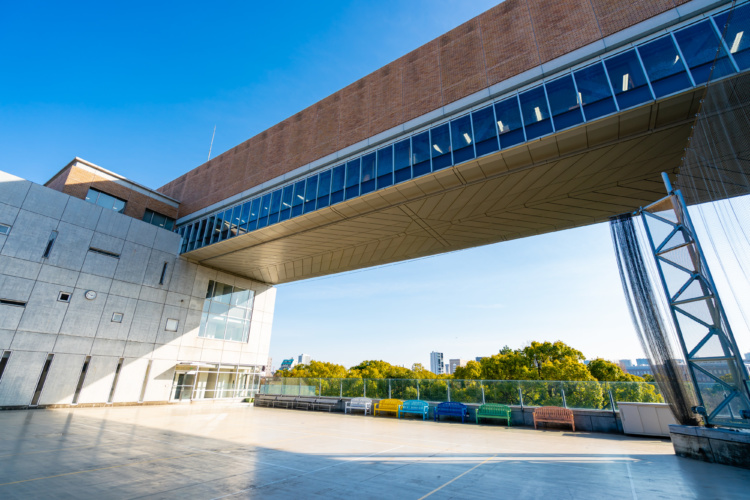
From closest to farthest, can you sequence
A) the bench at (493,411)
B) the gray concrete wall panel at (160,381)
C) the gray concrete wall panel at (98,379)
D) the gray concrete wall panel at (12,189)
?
the bench at (493,411) → the gray concrete wall panel at (12,189) → the gray concrete wall panel at (98,379) → the gray concrete wall panel at (160,381)

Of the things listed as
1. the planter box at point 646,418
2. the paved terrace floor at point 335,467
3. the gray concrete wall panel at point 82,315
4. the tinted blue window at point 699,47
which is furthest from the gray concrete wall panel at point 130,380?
the tinted blue window at point 699,47

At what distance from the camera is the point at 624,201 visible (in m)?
16.6

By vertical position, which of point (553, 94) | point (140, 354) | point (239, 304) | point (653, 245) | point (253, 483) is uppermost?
point (553, 94)

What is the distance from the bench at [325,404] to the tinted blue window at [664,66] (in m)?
22.7

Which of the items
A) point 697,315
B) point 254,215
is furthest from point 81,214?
point 697,315

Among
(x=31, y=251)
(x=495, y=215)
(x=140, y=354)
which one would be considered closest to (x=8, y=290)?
(x=31, y=251)

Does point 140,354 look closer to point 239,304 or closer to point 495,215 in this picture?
point 239,304

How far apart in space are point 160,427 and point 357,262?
16.7 meters

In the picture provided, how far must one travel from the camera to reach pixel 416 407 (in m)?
19.2

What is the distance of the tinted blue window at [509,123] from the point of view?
1391cm

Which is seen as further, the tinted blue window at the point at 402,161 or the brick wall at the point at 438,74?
the tinted blue window at the point at 402,161

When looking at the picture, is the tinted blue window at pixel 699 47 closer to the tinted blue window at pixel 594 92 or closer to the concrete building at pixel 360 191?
the concrete building at pixel 360 191

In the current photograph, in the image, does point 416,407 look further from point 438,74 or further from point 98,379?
point 98,379

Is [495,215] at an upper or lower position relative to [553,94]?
lower
